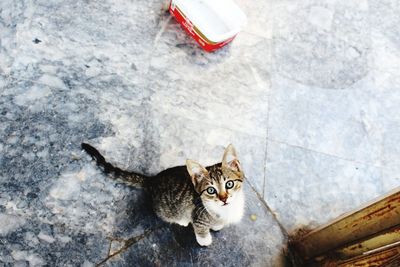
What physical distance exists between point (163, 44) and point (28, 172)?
1.23 metres

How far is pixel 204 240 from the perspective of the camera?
6.69 ft

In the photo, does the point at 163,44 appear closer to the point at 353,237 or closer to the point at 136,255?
the point at 136,255

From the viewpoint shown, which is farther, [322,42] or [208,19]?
[322,42]

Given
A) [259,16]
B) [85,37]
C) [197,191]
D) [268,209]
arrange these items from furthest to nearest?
[259,16] → [85,37] → [268,209] → [197,191]

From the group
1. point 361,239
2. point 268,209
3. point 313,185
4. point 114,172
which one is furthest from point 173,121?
point 361,239

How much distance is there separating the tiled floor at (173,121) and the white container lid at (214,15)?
155 millimetres

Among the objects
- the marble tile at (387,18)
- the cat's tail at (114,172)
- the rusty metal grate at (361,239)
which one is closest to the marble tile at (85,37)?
the cat's tail at (114,172)

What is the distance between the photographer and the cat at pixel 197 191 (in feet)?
5.59

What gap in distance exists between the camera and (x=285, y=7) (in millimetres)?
2928

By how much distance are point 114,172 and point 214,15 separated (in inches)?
54.6

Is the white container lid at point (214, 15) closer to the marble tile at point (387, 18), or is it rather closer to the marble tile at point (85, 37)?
the marble tile at point (85, 37)

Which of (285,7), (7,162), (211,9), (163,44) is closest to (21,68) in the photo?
(7,162)

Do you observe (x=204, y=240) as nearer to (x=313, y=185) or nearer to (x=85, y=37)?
(x=313, y=185)

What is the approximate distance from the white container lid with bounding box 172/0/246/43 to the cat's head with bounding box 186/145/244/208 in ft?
3.72
